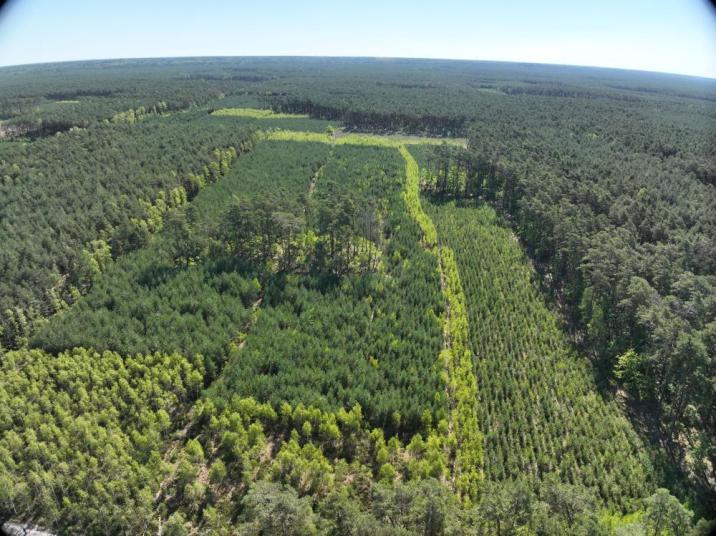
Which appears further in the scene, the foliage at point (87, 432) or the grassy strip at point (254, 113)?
the grassy strip at point (254, 113)

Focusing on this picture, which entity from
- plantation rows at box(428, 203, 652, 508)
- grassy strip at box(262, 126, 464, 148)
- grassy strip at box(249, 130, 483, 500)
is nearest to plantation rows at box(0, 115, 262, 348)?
grassy strip at box(262, 126, 464, 148)

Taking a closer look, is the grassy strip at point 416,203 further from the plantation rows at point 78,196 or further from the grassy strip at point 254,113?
the grassy strip at point 254,113

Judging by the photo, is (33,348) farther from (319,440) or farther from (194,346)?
(319,440)

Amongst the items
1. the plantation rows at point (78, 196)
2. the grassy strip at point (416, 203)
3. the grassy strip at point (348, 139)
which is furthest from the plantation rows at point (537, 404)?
the grassy strip at point (348, 139)

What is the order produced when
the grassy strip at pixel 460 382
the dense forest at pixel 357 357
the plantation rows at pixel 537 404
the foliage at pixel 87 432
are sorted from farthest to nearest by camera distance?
the plantation rows at pixel 537 404
the grassy strip at pixel 460 382
the dense forest at pixel 357 357
the foliage at pixel 87 432

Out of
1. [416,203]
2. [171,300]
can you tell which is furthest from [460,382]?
[416,203]

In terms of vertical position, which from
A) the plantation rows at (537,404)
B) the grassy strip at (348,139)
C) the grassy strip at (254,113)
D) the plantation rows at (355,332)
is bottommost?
the plantation rows at (537,404)

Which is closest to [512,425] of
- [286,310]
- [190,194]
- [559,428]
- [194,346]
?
[559,428]
